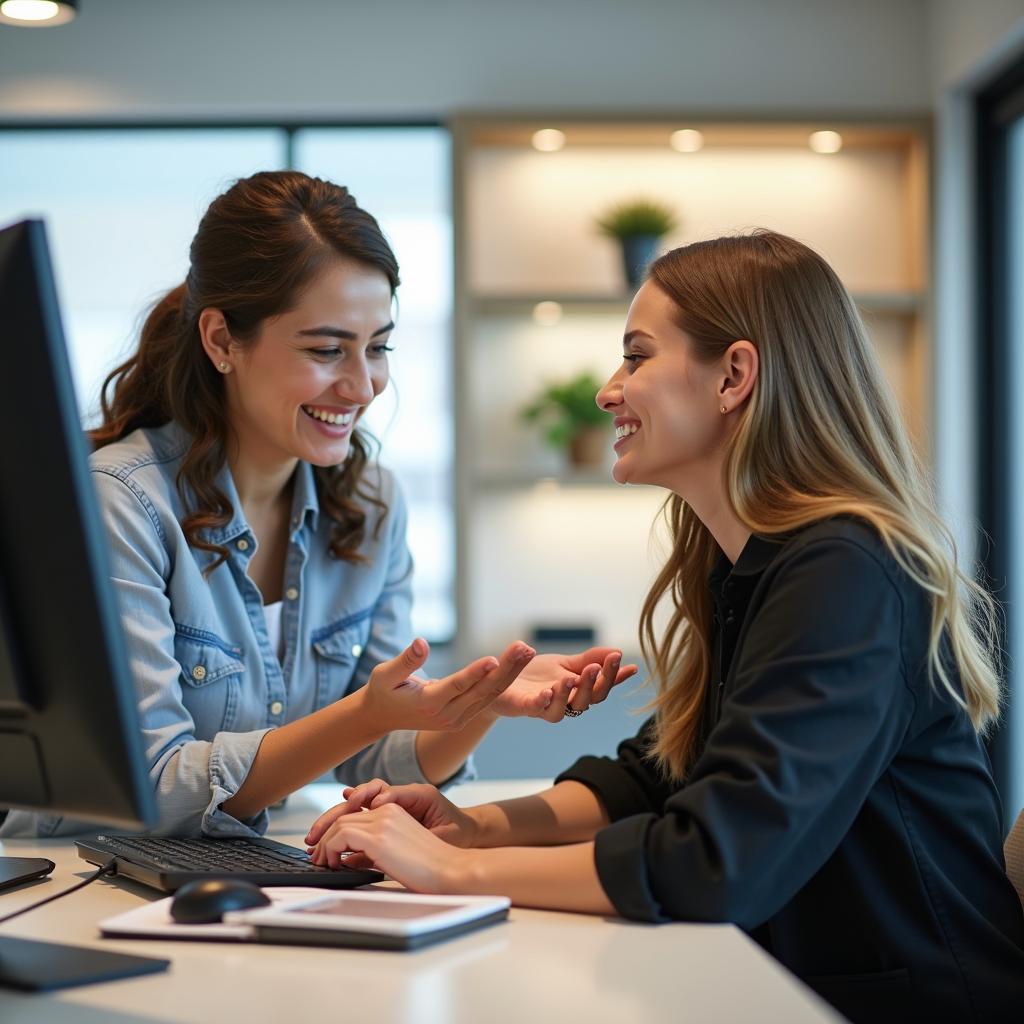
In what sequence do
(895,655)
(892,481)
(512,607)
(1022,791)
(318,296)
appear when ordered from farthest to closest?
(512,607), (1022,791), (318,296), (892,481), (895,655)

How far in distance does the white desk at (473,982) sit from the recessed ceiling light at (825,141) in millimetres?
3357

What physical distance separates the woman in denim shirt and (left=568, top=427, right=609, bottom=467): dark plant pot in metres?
1.89

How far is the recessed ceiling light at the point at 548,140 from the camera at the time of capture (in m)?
4.00

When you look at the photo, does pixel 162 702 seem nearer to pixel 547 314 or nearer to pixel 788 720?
pixel 788 720

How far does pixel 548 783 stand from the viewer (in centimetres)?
194

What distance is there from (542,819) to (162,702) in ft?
1.61

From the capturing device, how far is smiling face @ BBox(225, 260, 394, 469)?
188 centimetres

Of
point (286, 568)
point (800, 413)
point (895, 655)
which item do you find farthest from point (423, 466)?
point (895, 655)

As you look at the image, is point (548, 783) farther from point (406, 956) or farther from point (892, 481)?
point (406, 956)

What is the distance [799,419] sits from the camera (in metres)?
1.48

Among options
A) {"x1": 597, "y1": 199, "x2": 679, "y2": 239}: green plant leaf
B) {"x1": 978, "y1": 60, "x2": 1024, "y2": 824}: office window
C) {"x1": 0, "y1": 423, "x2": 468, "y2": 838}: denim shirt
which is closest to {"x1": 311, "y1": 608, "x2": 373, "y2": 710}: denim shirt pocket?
{"x1": 0, "y1": 423, "x2": 468, "y2": 838}: denim shirt

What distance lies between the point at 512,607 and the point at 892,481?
2774mm

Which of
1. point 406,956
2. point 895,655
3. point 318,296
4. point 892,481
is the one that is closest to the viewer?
point 406,956

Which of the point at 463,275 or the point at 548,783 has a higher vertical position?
the point at 463,275
